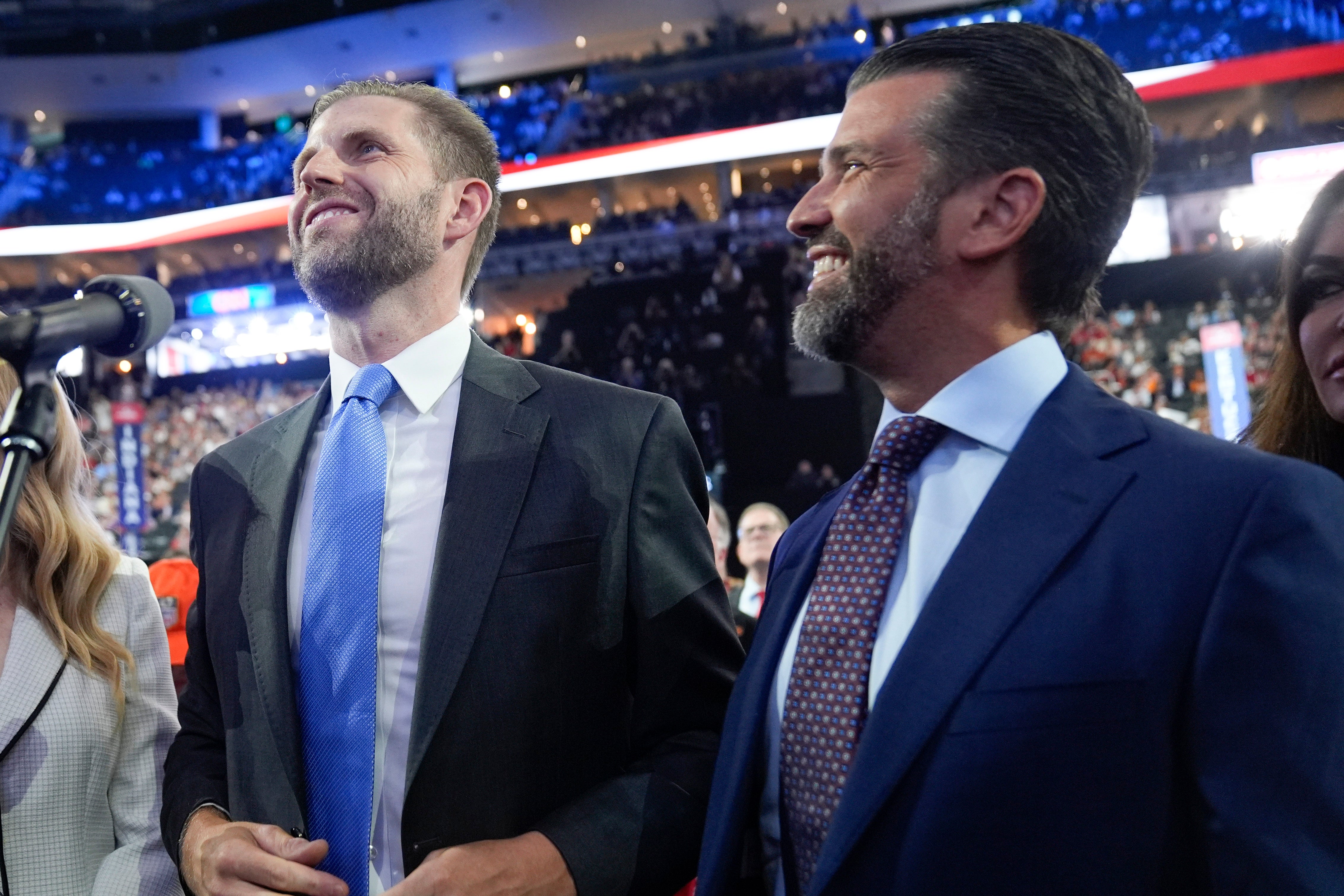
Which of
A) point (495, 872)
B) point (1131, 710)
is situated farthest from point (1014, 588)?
point (495, 872)

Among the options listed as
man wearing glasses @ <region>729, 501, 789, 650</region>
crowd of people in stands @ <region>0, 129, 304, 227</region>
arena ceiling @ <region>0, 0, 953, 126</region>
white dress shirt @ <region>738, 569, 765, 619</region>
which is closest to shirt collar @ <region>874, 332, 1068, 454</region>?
man wearing glasses @ <region>729, 501, 789, 650</region>

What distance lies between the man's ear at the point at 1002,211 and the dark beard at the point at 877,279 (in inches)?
1.7

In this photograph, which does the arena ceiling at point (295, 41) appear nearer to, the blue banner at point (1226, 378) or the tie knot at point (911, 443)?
the blue banner at point (1226, 378)

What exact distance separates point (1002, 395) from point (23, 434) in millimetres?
998

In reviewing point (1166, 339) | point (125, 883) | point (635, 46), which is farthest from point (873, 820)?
point (635, 46)

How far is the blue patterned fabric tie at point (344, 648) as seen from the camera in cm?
127

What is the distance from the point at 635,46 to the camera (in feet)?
62.6

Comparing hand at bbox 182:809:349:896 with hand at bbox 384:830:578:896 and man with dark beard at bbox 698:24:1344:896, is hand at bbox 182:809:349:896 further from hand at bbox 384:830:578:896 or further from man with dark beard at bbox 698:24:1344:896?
man with dark beard at bbox 698:24:1344:896

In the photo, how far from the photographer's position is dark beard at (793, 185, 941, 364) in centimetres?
121

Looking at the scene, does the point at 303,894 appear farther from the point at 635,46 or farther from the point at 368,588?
the point at 635,46

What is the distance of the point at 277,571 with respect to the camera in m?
1.41

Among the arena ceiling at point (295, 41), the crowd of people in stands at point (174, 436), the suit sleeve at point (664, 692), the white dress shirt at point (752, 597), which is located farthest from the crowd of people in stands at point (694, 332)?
the suit sleeve at point (664, 692)

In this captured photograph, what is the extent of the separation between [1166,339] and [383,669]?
11.9 metres

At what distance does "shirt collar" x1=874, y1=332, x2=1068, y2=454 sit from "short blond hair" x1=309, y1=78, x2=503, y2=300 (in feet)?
2.86
